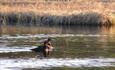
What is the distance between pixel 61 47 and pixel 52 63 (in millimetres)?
7226

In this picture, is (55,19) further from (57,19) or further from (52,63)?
(52,63)

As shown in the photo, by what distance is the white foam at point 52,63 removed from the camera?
25234mm

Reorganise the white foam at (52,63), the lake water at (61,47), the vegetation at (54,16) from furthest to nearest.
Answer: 1. the vegetation at (54,16)
2. the lake water at (61,47)
3. the white foam at (52,63)

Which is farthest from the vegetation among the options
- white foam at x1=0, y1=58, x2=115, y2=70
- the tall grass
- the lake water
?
white foam at x1=0, y1=58, x2=115, y2=70

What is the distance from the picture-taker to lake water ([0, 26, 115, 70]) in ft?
84.7

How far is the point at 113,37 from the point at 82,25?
370 inches

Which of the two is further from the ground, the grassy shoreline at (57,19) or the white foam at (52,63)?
the white foam at (52,63)

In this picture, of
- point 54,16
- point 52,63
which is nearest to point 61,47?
point 52,63

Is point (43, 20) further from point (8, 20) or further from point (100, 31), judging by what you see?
point (100, 31)

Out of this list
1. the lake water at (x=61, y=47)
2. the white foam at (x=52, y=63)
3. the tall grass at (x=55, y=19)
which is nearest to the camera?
the white foam at (x=52, y=63)

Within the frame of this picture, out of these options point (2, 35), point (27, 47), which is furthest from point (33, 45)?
point (2, 35)

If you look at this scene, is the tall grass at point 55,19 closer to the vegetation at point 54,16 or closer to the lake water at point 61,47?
the vegetation at point 54,16

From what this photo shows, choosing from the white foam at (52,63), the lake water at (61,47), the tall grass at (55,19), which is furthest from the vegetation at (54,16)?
the white foam at (52,63)

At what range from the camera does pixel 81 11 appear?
51.2m
